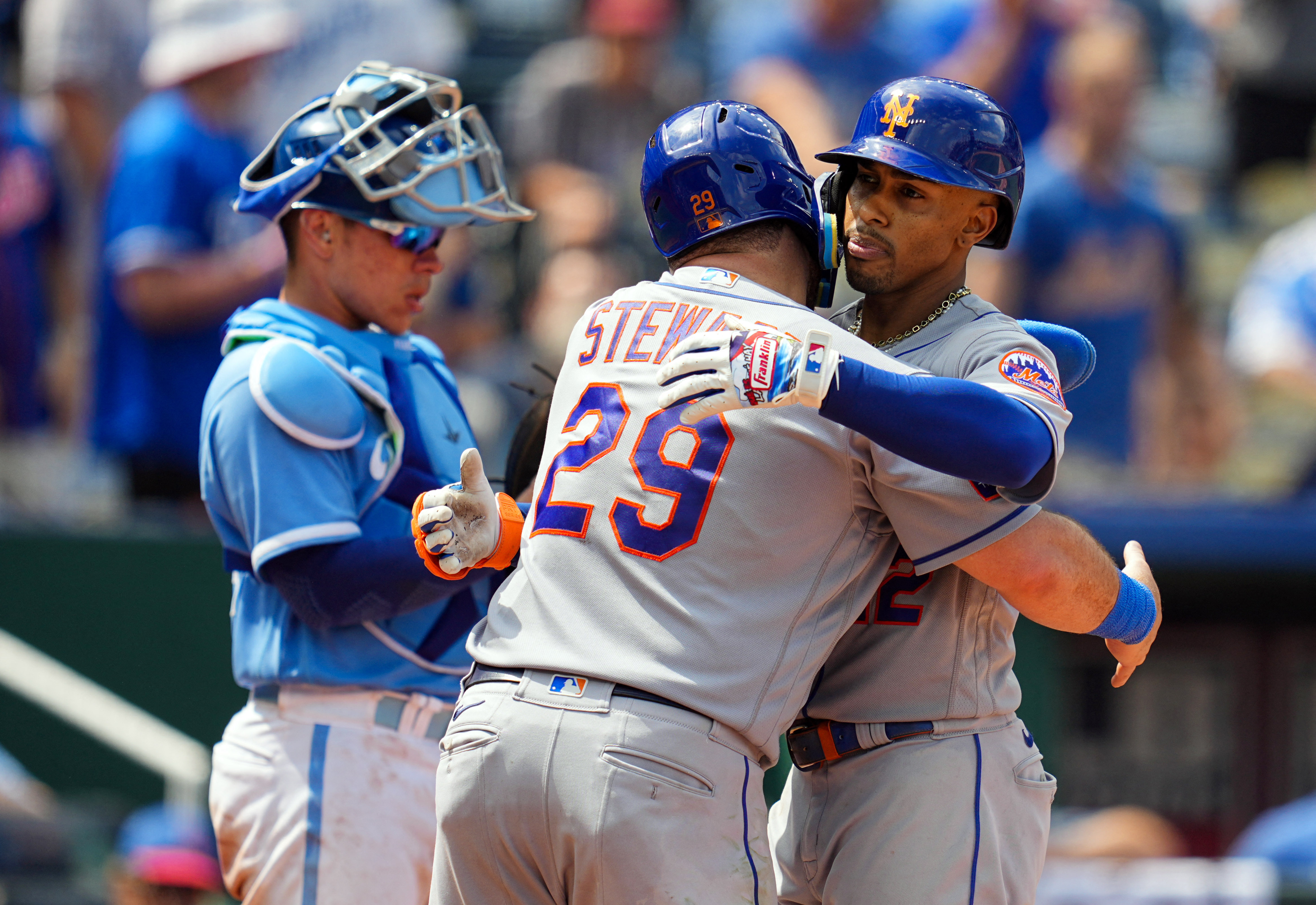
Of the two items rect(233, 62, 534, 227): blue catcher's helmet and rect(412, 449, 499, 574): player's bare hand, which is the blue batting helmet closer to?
rect(412, 449, 499, 574): player's bare hand

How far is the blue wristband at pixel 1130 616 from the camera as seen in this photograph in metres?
2.88

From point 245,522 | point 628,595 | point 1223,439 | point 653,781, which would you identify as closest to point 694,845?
point 653,781

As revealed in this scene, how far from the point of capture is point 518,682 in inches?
107

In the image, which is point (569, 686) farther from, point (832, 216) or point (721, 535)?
point (832, 216)

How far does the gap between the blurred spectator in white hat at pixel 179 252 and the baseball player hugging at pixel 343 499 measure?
253cm

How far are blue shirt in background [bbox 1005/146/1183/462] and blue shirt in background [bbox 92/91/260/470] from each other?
11.0 ft

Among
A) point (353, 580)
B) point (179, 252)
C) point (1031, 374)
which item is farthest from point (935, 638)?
point (179, 252)

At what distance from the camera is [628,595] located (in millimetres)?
2658

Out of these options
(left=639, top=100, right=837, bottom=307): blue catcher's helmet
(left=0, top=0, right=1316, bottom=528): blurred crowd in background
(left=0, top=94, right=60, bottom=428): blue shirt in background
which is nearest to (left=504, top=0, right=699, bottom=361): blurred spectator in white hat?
(left=0, top=0, right=1316, bottom=528): blurred crowd in background

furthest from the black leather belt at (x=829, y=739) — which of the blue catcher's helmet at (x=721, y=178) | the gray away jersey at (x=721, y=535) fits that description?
the blue catcher's helmet at (x=721, y=178)

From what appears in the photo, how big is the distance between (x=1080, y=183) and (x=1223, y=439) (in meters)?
1.52

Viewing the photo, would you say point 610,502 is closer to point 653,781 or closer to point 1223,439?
point 653,781

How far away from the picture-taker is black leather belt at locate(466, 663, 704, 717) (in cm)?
262

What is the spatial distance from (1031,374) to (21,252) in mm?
5567
